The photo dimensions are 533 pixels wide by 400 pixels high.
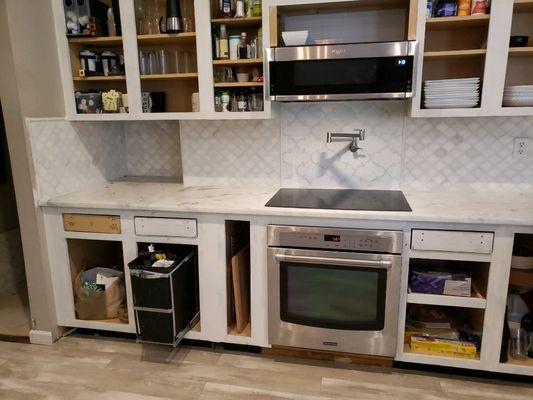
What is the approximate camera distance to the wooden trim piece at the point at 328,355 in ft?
6.84

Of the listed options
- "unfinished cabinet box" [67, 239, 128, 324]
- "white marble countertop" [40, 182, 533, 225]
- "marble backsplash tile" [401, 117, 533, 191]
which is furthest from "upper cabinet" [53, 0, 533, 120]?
"unfinished cabinet box" [67, 239, 128, 324]

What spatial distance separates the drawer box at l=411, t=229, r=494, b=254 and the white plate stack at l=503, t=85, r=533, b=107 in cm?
70

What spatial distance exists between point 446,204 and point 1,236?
3.09 metres

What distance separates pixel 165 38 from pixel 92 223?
3.74 ft

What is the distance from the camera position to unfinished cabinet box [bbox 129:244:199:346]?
1.97 metres

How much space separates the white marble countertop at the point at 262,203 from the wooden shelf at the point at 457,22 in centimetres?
91

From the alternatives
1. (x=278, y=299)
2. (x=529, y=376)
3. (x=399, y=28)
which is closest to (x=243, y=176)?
(x=278, y=299)

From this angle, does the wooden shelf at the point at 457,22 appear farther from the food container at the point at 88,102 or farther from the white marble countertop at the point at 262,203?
the food container at the point at 88,102

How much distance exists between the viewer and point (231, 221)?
7.16ft

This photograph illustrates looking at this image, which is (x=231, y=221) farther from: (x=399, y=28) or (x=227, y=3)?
(x=399, y=28)

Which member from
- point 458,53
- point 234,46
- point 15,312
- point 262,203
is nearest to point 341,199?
point 262,203

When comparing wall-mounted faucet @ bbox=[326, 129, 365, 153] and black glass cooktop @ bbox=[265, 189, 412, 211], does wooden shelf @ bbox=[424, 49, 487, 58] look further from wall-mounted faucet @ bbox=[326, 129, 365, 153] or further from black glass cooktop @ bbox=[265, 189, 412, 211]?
black glass cooktop @ bbox=[265, 189, 412, 211]

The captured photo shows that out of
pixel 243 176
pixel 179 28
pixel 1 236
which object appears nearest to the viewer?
pixel 179 28

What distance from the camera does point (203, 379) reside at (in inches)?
79.4
